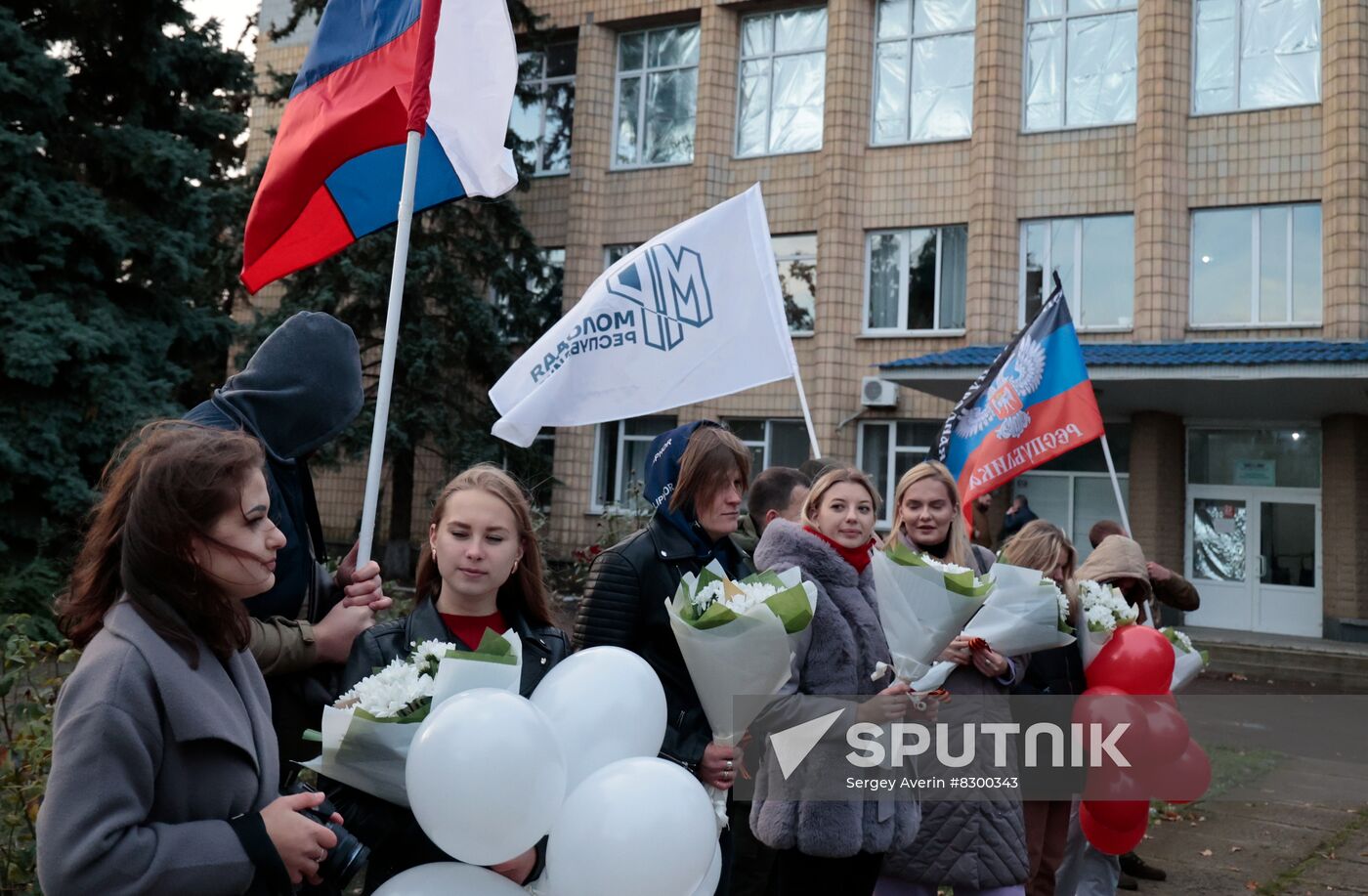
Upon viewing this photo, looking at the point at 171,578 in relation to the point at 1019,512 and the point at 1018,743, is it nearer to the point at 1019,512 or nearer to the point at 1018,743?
the point at 1018,743

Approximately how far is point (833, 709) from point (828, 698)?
0.05 m

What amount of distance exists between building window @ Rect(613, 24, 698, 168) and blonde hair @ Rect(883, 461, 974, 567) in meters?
17.2

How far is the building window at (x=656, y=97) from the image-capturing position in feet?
69.3

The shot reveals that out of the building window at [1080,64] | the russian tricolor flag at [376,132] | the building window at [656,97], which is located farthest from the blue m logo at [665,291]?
the building window at [656,97]

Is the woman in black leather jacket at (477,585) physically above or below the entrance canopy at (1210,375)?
below

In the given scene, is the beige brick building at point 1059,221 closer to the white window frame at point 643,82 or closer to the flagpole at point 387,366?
the white window frame at point 643,82

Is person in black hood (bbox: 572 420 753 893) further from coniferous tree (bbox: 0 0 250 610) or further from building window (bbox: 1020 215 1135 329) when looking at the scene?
building window (bbox: 1020 215 1135 329)

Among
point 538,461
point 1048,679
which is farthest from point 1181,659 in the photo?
point 538,461

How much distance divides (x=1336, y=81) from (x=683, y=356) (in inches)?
598

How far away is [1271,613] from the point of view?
16859mm

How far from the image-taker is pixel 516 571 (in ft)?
9.91

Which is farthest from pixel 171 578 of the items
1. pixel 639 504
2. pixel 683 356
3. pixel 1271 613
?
pixel 1271 613

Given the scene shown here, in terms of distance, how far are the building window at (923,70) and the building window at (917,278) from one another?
5.31ft

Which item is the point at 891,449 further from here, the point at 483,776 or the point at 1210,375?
the point at 483,776
